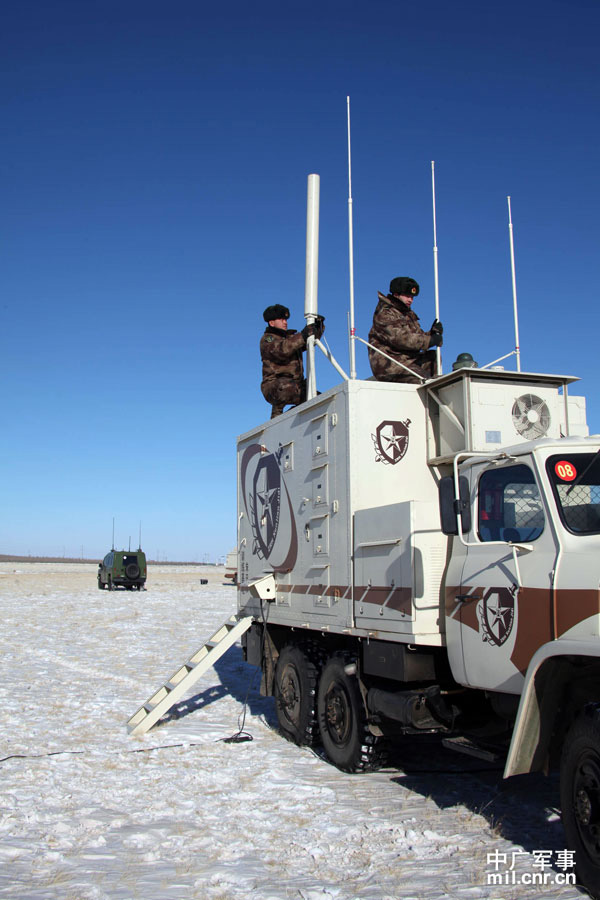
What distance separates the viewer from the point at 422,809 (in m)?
6.23

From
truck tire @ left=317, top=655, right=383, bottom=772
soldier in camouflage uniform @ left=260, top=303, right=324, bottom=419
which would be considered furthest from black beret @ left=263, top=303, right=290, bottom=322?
truck tire @ left=317, top=655, right=383, bottom=772

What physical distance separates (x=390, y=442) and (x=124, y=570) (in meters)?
35.5

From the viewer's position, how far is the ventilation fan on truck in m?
6.99

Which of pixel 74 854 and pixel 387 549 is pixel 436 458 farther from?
pixel 74 854

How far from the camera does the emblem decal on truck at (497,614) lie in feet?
17.3

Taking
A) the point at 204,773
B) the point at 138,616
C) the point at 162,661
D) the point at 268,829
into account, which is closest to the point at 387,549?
the point at 268,829

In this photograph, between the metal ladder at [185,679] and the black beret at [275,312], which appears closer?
the metal ladder at [185,679]

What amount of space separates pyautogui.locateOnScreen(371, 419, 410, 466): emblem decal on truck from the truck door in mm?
1707

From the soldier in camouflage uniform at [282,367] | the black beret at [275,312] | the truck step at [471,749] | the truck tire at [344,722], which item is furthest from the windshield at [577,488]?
the black beret at [275,312]

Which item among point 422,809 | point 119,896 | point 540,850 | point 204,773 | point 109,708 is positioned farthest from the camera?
point 109,708

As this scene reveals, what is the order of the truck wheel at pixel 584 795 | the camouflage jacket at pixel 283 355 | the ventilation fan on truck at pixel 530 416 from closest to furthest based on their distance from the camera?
the truck wheel at pixel 584 795
the ventilation fan on truck at pixel 530 416
the camouflage jacket at pixel 283 355

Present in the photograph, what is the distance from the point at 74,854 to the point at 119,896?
0.86 m

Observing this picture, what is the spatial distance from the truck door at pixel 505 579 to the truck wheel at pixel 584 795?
0.58 m

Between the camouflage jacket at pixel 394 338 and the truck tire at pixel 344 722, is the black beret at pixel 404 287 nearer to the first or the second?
the camouflage jacket at pixel 394 338
